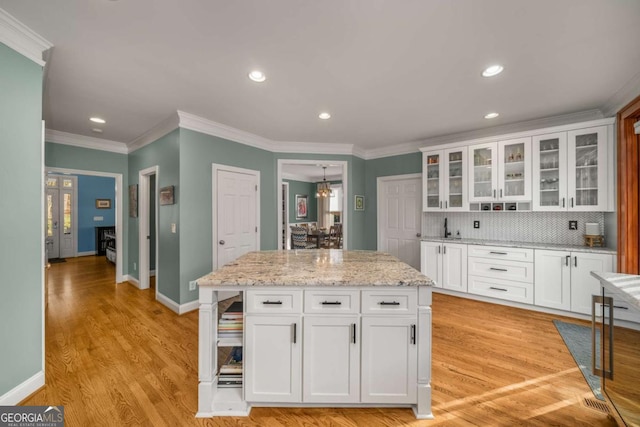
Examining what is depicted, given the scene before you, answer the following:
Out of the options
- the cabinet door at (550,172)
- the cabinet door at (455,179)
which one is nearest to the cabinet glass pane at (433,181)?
the cabinet door at (455,179)

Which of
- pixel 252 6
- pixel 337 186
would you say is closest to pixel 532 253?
pixel 252 6

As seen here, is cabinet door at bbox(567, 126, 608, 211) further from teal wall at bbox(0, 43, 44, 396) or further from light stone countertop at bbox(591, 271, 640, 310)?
teal wall at bbox(0, 43, 44, 396)

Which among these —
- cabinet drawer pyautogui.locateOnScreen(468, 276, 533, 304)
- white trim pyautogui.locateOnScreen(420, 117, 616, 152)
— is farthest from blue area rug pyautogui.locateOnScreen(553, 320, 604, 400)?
white trim pyautogui.locateOnScreen(420, 117, 616, 152)

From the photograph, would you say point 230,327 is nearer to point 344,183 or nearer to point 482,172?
point 344,183

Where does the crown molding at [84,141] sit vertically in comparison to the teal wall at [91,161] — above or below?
above

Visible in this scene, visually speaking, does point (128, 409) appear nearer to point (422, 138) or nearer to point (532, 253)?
point (532, 253)

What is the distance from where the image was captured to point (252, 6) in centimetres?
154

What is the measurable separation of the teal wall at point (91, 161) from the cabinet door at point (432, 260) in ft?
17.5

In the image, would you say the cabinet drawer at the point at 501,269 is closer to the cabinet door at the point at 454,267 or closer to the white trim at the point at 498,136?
the cabinet door at the point at 454,267

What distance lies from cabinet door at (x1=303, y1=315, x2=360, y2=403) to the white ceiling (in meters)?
1.97

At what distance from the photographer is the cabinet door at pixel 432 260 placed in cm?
398

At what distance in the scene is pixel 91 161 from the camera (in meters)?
4.35

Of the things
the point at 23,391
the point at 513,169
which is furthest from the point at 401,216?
the point at 23,391

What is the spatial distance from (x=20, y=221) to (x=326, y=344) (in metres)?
2.31
